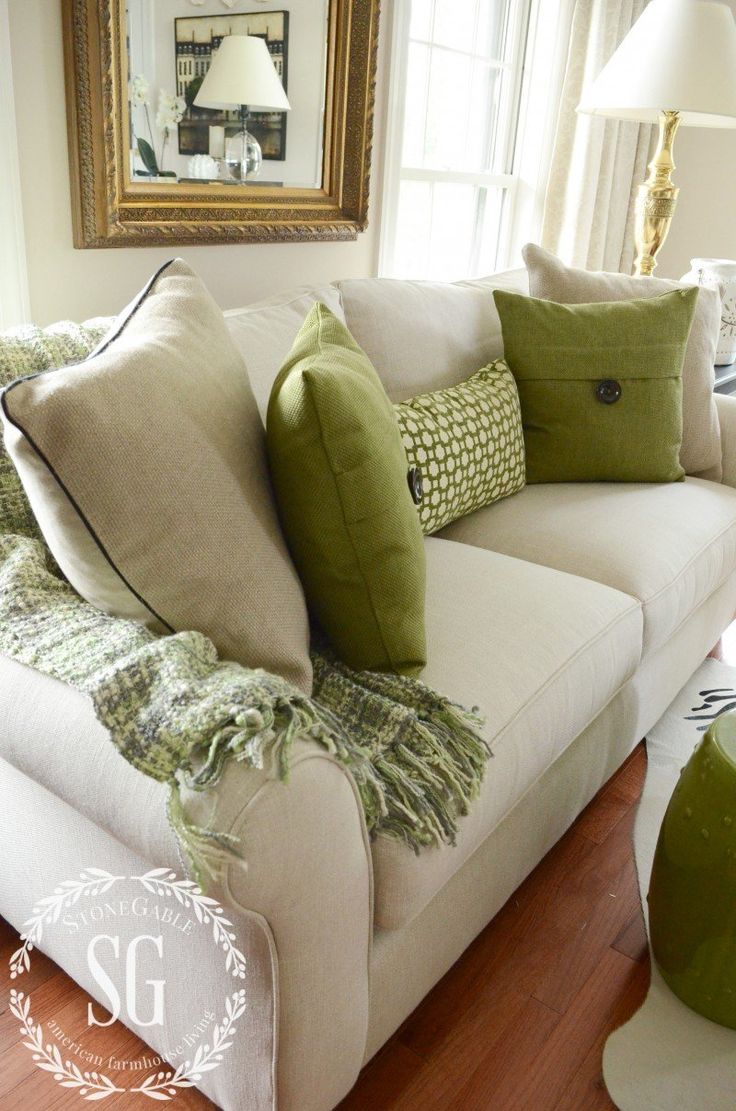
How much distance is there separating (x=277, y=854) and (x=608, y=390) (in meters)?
1.39

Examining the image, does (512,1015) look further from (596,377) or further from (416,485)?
(596,377)

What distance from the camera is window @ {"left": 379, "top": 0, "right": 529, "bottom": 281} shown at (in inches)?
106

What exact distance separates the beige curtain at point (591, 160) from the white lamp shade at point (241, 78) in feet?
4.38

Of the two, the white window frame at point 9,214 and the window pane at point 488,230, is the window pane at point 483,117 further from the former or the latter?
the white window frame at point 9,214

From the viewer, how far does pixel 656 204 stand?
2.72 m

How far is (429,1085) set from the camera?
120 cm

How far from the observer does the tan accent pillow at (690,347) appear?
83.7 inches

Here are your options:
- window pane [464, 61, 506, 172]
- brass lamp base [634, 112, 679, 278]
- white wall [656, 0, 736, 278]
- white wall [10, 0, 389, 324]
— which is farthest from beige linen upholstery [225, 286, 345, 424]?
white wall [656, 0, 736, 278]

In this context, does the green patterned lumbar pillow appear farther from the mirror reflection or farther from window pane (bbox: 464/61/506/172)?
window pane (bbox: 464/61/506/172)

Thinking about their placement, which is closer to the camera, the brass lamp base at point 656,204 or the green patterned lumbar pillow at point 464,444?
the green patterned lumbar pillow at point 464,444

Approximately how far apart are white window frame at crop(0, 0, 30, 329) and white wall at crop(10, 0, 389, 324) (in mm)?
27

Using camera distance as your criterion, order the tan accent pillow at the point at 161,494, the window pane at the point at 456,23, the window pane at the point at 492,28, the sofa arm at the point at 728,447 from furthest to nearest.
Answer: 1. the window pane at the point at 492,28
2. the window pane at the point at 456,23
3. the sofa arm at the point at 728,447
4. the tan accent pillow at the point at 161,494

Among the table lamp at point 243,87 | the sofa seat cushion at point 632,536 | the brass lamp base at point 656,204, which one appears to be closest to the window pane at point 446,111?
the brass lamp base at point 656,204

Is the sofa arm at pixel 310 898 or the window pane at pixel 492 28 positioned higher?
the window pane at pixel 492 28
